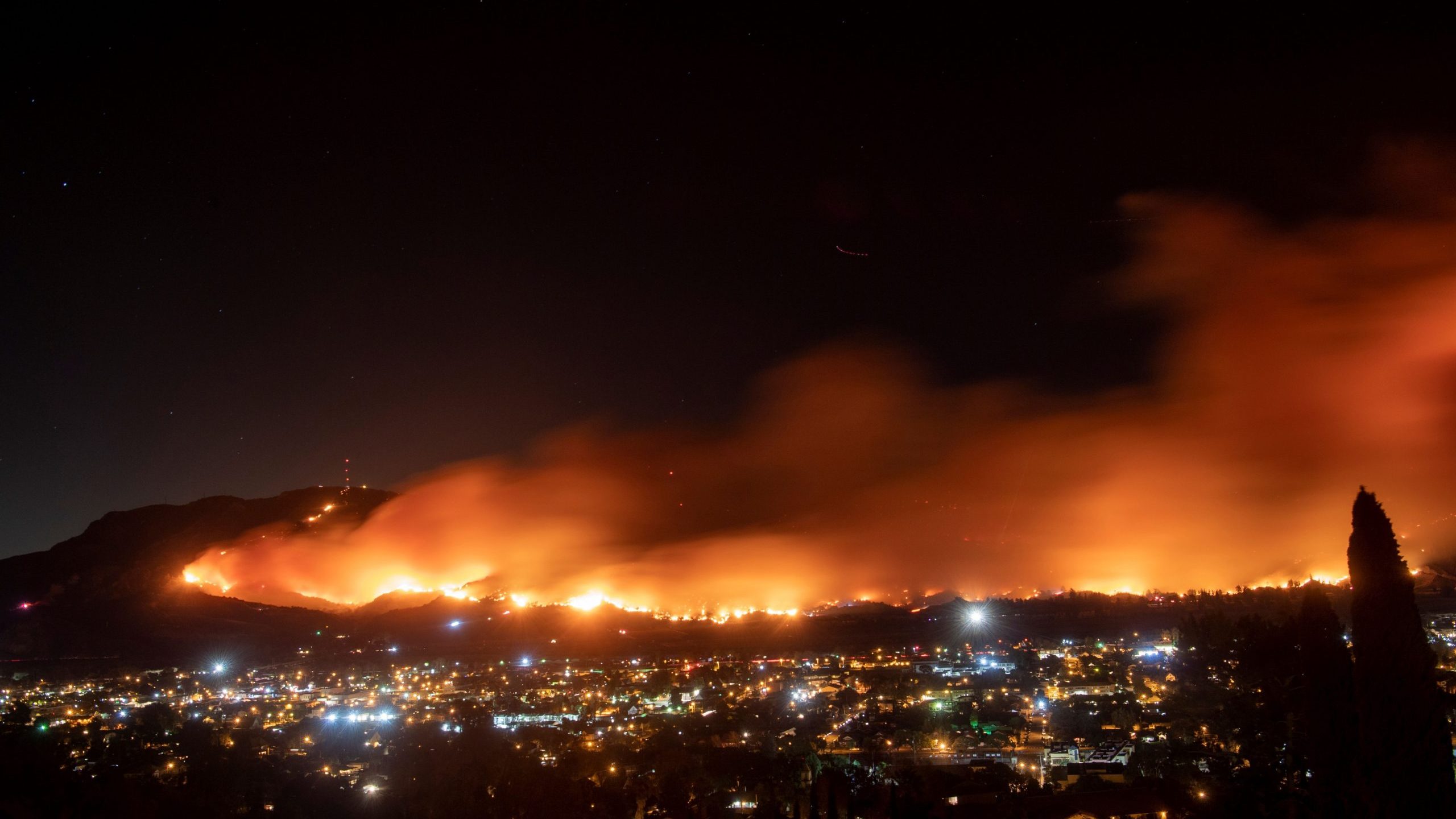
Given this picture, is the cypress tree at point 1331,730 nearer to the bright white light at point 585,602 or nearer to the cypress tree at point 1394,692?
the cypress tree at point 1394,692

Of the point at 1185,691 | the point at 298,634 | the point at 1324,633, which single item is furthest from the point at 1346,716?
the point at 298,634

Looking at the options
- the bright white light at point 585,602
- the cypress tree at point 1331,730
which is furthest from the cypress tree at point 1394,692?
the bright white light at point 585,602

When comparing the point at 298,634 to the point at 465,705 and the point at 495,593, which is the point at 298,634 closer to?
the point at 495,593

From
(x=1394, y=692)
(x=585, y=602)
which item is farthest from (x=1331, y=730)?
(x=585, y=602)

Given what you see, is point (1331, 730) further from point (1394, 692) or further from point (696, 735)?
point (696, 735)

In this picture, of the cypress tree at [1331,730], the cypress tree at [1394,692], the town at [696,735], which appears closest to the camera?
the cypress tree at [1394,692]

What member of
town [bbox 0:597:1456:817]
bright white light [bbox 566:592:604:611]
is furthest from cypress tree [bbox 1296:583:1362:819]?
bright white light [bbox 566:592:604:611]

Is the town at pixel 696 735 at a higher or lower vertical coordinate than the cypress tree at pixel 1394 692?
lower

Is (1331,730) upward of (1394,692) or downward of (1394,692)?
downward

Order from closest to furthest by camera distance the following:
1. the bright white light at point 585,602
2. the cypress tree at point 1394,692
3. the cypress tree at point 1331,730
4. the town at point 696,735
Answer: the cypress tree at point 1394,692, the cypress tree at point 1331,730, the town at point 696,735, the bright white light at point 585,602

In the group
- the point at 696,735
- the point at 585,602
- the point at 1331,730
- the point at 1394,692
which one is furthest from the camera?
the point at 585,602
